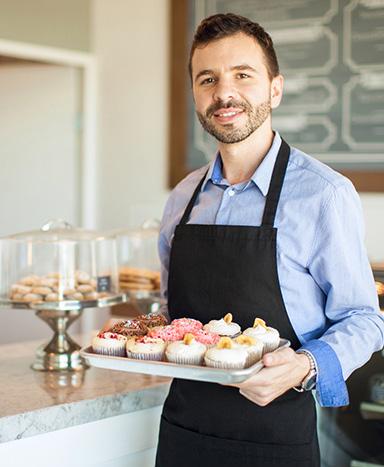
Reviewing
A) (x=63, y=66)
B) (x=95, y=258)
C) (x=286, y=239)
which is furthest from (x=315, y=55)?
(x=286, y=239)

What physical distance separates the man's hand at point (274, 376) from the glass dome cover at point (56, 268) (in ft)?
3.16

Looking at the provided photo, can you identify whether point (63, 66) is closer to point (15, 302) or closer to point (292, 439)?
point (15, 302)

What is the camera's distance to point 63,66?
4.93 meters

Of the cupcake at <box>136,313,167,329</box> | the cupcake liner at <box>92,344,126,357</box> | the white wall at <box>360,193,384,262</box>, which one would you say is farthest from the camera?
the white wall at <box>360,193,384,262</box>

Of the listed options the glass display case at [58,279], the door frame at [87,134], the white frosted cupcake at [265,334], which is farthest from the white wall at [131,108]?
the white frosted cupcake at [265,334]

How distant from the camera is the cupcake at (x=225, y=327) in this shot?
158cm

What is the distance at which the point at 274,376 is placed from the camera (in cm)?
142

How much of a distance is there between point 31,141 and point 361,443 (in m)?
3.10

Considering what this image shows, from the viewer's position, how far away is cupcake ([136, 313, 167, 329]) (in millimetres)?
1729

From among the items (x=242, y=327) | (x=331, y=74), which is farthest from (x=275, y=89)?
(x=331, y=74)

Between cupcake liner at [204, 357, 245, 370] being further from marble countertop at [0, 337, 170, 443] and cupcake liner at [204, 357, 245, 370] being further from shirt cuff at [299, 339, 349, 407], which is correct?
marble countertop at [0, 337, 170, 443]

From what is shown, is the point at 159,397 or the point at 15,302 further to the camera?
the point at 15,302

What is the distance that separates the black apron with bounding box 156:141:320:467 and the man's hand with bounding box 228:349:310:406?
6.6 inches

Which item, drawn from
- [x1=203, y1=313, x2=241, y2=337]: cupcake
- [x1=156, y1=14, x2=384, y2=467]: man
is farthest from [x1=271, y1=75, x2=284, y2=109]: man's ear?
[x1=203, y1=313, x2=241, y2=337]: cupcake
